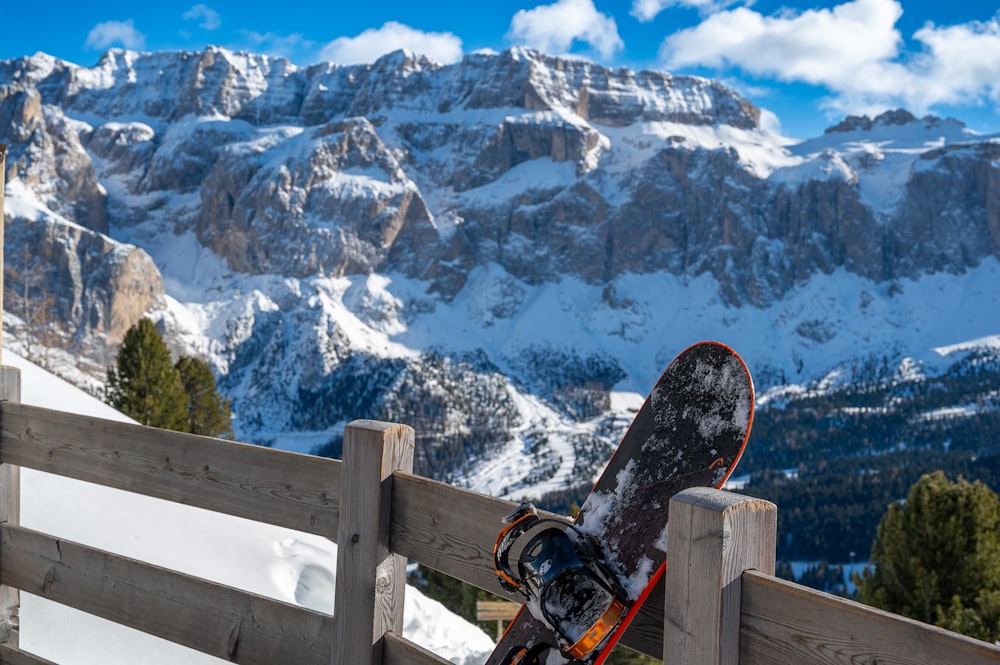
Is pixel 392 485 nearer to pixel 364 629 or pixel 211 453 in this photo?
pixel 364 629

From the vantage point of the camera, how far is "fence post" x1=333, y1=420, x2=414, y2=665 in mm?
2971

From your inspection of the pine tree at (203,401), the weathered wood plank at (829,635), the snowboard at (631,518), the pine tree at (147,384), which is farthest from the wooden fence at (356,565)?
the pine tree at (203,401)

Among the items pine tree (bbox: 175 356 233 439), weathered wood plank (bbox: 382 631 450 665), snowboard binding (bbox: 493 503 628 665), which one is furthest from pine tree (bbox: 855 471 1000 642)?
pine tree (bbox: 175 356 233 439)

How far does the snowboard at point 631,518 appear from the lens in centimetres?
223

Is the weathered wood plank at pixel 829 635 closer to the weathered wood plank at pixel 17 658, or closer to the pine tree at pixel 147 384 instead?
the weathered wood plank at pixel 17 658

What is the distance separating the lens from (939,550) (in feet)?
47.4

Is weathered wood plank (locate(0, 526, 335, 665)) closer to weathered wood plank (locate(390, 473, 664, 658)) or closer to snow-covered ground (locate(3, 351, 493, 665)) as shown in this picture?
weathered wood plank (locate(390, 473, 664, 658))

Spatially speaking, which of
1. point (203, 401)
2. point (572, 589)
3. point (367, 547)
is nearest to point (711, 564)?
point (572, 589)

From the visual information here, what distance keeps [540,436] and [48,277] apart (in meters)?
115

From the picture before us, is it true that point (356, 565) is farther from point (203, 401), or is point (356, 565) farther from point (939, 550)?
point (203, 401)

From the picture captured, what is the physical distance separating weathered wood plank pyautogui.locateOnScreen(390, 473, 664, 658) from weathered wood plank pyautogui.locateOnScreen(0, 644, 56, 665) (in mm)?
2147

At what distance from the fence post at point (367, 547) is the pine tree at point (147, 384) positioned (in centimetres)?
2591

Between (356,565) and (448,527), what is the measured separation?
0.43m

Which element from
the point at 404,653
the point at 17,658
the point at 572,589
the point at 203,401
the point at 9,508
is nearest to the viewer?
the point at 572,589
